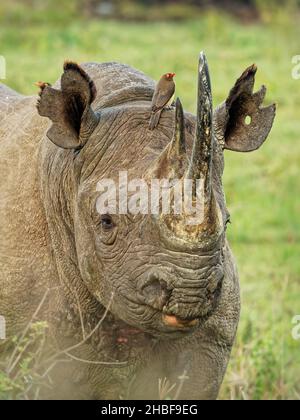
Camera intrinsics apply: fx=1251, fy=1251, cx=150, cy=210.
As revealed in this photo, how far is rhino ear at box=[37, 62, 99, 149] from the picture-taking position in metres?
5.20

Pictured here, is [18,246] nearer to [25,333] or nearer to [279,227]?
[25,333]

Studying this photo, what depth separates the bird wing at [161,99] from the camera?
516 centimetres

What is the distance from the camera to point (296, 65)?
51.2 feet

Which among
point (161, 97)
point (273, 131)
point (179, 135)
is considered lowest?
point (179, 135)

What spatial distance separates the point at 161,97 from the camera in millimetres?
5188

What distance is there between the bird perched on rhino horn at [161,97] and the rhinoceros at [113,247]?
0.13 feet

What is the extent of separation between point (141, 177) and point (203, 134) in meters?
0.44

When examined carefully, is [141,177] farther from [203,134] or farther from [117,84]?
[117,84]

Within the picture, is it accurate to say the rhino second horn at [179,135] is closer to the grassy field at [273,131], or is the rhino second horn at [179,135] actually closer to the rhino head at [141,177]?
the rhino head at [141,177]

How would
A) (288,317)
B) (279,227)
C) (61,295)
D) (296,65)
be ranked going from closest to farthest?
(61,295) < (288,317) < (279,227) < (296,65)

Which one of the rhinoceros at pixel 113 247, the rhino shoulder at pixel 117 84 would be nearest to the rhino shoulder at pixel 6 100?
the rhinoceros at pixel 113 247

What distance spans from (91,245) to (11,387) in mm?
670

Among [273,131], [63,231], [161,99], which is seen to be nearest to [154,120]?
[161,99]
